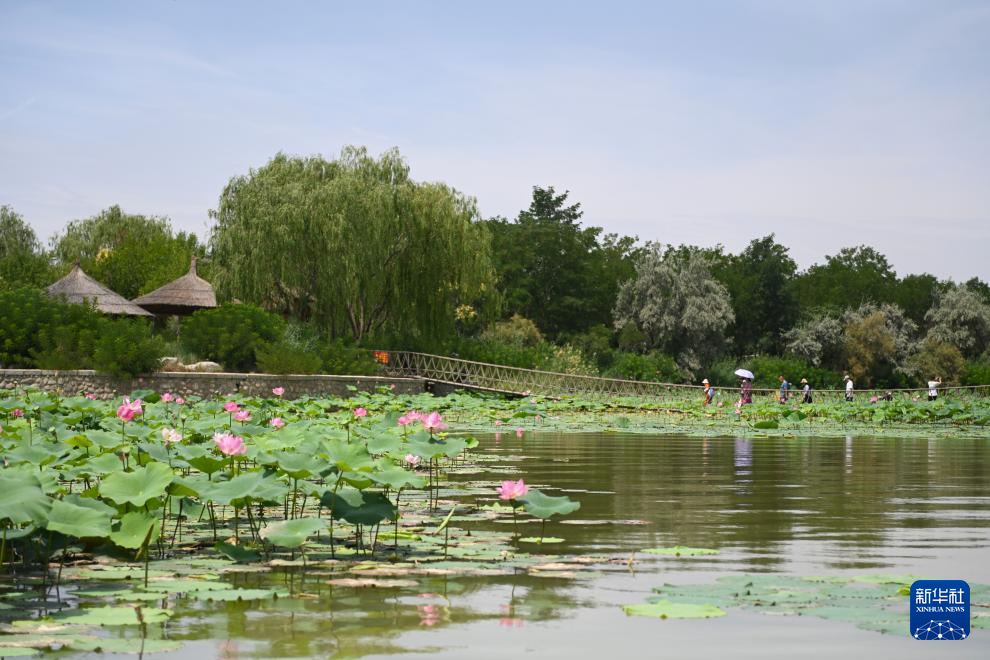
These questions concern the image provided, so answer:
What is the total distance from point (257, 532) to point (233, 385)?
21577 millimetres

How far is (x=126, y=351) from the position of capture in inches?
929

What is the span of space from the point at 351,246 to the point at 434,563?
27152 millimetres

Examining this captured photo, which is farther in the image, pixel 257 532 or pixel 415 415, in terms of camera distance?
pixel 415 415

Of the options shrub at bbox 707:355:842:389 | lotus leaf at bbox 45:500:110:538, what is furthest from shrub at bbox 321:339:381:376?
lotus leaf at bbox 45:500:110:538

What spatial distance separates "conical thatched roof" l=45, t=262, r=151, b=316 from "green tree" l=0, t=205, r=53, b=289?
3862mm

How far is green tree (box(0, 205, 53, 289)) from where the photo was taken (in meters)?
41.5

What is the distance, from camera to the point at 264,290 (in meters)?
32.4

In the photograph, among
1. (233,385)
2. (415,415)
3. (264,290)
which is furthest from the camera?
(264,290)

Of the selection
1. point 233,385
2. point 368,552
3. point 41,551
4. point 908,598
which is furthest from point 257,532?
point 233,385

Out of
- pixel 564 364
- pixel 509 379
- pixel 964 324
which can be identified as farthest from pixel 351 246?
pixel 964 324

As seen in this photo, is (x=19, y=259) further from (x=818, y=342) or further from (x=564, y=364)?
(x=818, y=342)

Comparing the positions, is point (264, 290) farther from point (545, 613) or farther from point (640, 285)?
point (545, 613)

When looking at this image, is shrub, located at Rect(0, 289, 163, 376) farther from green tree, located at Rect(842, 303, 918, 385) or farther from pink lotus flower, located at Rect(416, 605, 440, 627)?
green tree, located at Rect(842, 303, 918, 385)

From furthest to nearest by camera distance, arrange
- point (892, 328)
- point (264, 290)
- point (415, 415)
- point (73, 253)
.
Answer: point (73, 253) < point (892, 328) < point (264, 290) < point (415, 415)
